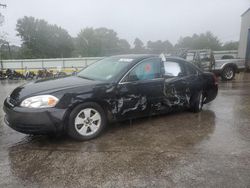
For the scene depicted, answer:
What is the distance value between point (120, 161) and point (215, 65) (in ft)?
35.6

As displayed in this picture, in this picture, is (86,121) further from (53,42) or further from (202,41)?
(202,41)

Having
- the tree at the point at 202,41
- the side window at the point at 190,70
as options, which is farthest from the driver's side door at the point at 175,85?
the tree at the point at 202,41

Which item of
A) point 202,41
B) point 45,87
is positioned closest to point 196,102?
point 45,87

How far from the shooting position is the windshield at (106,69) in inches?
177

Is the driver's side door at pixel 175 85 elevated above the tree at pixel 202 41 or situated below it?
below

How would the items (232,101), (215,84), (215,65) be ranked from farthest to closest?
(215,65) < (232,101) < (215,84)

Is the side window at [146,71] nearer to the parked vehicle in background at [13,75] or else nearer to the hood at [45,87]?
the hood at [45,87]

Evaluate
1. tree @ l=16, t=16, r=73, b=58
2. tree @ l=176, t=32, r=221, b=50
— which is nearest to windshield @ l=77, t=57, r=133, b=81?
tree @ l=16, t=16, r=73, b=58

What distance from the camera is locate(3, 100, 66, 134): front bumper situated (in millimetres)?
3564

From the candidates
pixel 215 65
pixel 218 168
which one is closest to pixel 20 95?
pixel 218 168

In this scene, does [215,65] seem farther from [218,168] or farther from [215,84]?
[218,168]

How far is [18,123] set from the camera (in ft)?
12.0

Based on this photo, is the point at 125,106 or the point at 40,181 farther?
the point at 125,106

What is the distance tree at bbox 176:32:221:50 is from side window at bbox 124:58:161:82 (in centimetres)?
6154
